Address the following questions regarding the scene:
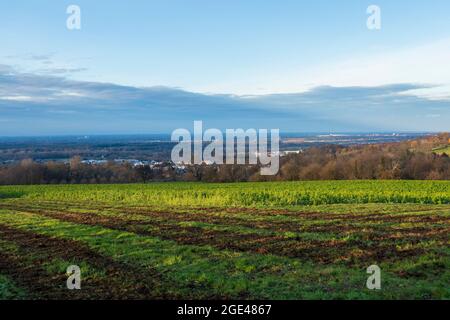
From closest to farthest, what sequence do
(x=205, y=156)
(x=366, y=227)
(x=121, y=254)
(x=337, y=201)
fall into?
(x=121, y=254) < (x=366, y=227) < (x=337, y=201) < (x=205, y=156)

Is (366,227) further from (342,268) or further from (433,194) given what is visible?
(433,194)

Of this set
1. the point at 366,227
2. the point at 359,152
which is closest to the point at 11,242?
the point at 366,227
